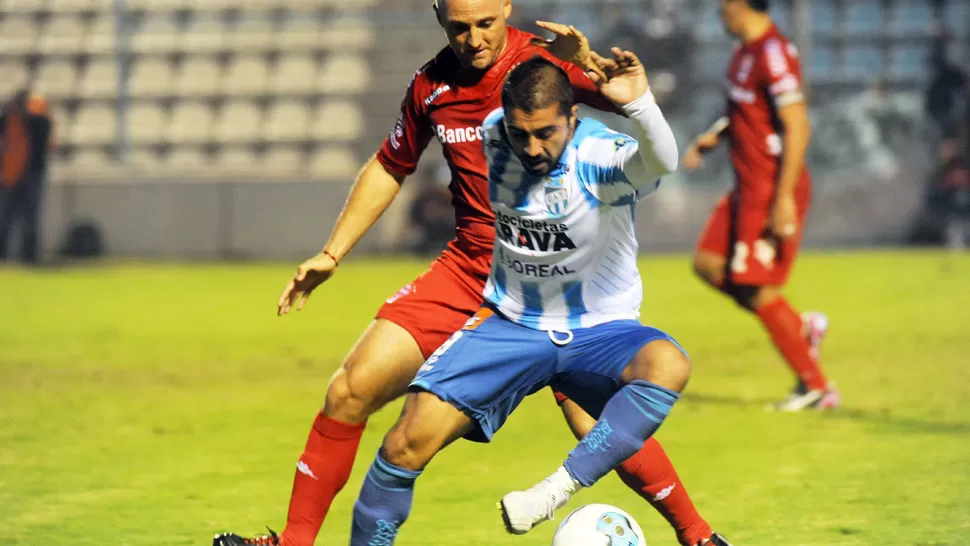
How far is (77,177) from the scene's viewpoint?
20797mm

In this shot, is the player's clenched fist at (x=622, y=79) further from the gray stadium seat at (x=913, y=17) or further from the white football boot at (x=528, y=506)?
the gray stadium seat at (x=913, y=17)

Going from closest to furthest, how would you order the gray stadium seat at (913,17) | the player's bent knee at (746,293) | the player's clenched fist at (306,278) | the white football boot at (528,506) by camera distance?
the white football boot at (528,506), the player's clenched fist at (306,278), the player's bent knee at (746,293), the gray stadium seat at (913,17)

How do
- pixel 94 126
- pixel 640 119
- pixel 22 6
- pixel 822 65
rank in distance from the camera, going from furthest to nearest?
pixel 22 6 < pixel 94 126 < pixel 822 65 < pixel 640 119

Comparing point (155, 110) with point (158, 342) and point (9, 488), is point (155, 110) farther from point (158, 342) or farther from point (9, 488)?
point (9, 488)

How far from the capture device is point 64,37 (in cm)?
2386

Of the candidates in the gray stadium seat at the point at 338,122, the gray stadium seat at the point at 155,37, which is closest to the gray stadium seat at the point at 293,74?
the gray stadium seat at the point at 338,122

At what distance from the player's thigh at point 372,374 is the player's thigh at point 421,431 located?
1.13ft

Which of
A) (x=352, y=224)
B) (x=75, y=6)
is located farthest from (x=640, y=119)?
(x=75, y=6)

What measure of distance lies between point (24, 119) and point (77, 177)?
120 centimetres

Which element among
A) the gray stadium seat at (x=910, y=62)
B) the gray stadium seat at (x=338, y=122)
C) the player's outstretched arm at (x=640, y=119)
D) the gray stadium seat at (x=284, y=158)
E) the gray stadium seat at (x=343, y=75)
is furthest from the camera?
the gray stadium seat at (x=284, y=158)

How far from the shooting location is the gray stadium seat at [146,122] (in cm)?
2312

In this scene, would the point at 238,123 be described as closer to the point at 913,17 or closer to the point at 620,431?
the point at 913,17

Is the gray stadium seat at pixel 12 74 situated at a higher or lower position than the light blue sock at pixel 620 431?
lower

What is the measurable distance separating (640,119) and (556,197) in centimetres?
44
